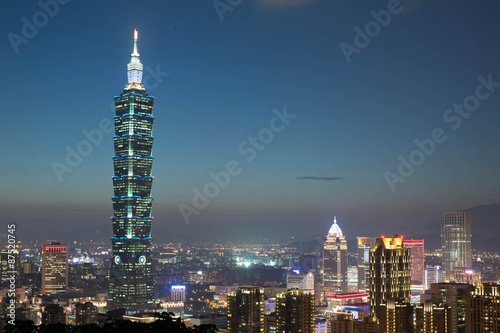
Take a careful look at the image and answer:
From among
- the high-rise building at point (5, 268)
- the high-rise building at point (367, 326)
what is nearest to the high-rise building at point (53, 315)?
the high-rise building at point (367, 326)

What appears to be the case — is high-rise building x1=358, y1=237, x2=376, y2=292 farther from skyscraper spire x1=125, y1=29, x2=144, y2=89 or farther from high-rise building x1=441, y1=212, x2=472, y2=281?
skyscraper spire x1=125, y1=29, x2=144, y2=89

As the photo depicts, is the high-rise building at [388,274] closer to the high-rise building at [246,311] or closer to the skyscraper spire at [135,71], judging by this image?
the high-rise building at [246,311]

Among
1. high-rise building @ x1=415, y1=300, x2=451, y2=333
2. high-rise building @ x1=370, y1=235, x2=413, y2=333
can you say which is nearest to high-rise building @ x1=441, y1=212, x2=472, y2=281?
high-rise building @ x1=370, y1=235, x2=413, y2=333

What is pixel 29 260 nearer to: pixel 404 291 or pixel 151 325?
pixel 404 291

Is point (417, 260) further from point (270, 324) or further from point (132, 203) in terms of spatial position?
point (270, 324)

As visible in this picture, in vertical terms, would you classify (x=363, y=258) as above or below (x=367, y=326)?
above

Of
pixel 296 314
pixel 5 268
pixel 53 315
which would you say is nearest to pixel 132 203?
pixel 5 268

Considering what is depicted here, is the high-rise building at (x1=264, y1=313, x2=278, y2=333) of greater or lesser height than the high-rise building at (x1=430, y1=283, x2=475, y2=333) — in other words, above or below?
below
